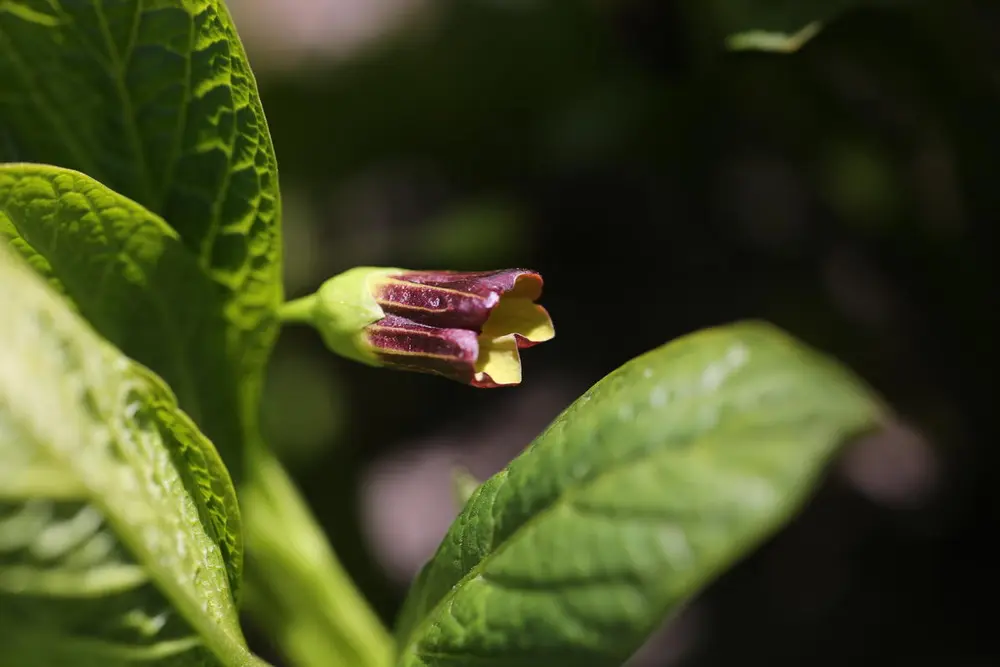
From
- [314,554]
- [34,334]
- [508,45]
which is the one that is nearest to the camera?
[34,334]

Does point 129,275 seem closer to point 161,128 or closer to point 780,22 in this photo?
point 161,128

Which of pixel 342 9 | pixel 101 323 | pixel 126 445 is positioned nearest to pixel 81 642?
pixel 126 445

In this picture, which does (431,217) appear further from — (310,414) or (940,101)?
(940,101)

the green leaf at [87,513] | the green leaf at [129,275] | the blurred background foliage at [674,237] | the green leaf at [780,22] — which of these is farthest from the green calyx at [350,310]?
the blurred background foliage at [674,237]

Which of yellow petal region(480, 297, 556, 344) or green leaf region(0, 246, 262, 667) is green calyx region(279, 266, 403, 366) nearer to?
yellow petal region(480, 297, 556, 344)

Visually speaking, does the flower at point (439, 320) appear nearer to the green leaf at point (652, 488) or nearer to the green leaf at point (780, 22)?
the green leaf at point (652, 488)

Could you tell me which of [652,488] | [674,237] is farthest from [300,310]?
[674,237]
